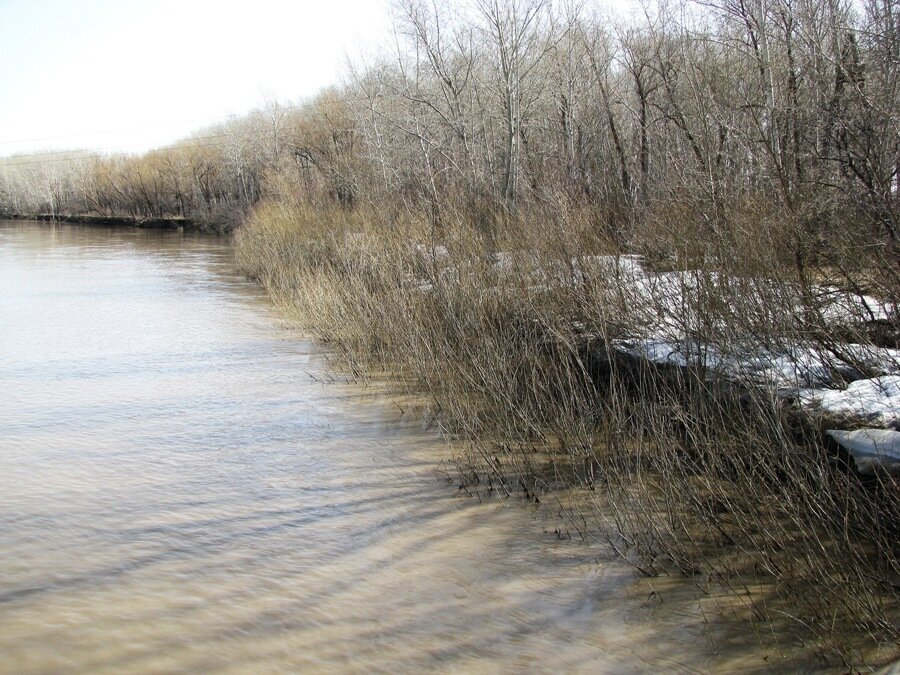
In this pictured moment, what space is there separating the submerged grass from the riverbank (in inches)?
1331

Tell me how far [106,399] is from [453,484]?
456 centimetres

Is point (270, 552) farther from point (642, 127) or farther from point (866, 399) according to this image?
point (642, 127)

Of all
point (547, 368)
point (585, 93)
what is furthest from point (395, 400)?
point (585, 93)

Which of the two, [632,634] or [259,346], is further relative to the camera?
[259,346]

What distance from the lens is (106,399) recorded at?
8.11m

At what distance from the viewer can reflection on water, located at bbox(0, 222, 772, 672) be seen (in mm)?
3631

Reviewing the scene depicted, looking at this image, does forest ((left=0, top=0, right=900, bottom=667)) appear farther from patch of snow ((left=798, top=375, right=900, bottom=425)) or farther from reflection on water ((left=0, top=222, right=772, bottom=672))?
reflection on water ((left=0, top=222, right=772, bottom=672))

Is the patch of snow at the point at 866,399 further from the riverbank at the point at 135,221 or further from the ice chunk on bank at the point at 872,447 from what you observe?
the riverbank at the point at 135,221

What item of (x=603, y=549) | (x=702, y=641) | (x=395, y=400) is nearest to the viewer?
(x=702, y=641)

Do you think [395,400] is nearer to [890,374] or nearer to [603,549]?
[603,549]

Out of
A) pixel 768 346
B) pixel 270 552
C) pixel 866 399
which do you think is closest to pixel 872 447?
pixel 866 399

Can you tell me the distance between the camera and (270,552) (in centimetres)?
465

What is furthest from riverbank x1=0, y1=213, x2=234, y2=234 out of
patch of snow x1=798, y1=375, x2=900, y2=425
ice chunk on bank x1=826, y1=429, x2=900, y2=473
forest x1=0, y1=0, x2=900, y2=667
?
ice chunk on bank x1=826, y1=429, x2=900, y2=473

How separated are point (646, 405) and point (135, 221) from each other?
57939 millimetres
